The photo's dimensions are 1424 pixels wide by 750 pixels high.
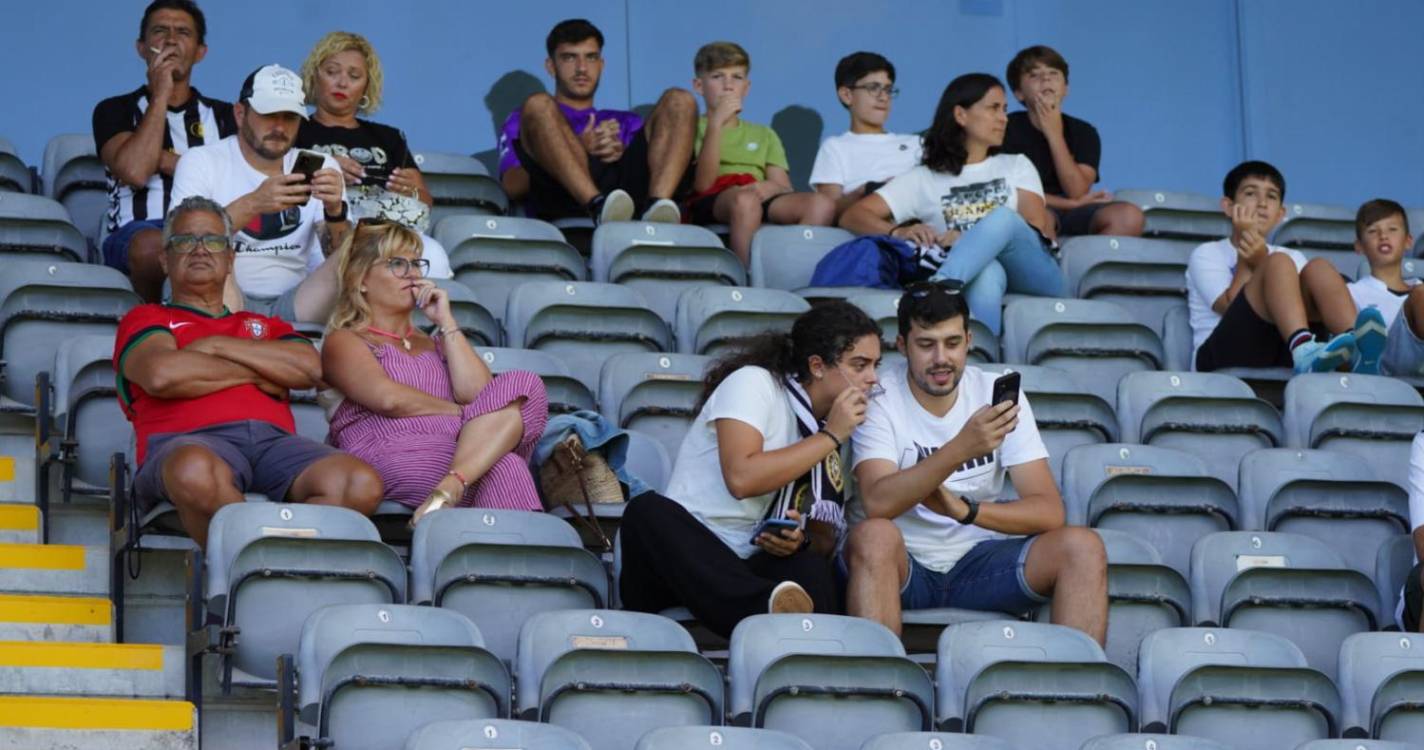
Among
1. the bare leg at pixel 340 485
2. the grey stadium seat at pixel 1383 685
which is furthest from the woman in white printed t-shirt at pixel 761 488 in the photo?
the grey stadium seat at pixel 1383 685

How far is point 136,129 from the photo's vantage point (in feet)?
24.4

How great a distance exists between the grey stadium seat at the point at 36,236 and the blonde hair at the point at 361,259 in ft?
3.92

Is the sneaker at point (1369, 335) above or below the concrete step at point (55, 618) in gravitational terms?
above

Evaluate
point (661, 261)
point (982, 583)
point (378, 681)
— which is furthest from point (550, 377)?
point (378, 681)

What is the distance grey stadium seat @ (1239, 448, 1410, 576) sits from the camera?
21.5 ft

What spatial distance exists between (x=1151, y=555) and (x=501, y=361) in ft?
5.86

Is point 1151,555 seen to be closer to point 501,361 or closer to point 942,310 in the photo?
point 942,310

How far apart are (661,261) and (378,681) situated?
293 cm

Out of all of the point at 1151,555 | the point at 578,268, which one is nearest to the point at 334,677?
the point at 1151,555

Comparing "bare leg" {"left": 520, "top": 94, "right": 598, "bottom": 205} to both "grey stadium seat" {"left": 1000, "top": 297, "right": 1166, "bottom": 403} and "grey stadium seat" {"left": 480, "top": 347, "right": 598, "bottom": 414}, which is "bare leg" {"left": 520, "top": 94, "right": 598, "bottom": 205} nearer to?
"grey stadium seat" {"left": 1000, "top": 297, "right": 1166, "bottom": 403}

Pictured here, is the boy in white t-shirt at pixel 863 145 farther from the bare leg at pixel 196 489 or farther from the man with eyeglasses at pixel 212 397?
the bare leg at pixel 196 489

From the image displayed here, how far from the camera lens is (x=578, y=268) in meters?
7.62

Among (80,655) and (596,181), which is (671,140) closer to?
(596,181)

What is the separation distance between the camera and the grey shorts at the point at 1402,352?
7734 mm
